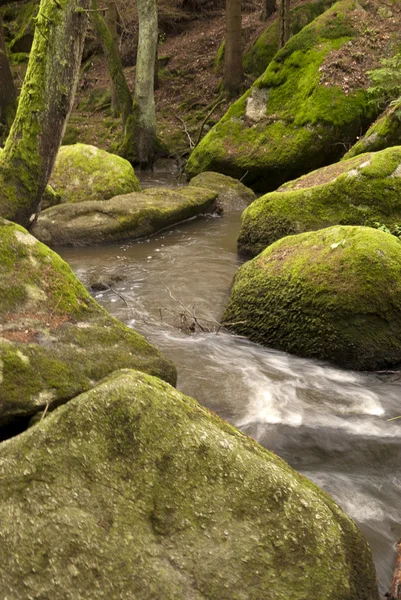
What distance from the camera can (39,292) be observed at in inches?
199

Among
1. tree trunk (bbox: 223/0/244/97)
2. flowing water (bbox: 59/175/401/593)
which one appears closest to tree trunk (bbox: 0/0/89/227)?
flowing water (bbox: 59/175/401/593)

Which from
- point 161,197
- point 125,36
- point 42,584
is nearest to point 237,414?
point 42,584

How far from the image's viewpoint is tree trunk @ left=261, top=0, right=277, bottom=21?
23.7m

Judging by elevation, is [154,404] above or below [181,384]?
above

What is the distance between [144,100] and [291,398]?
42.0 ft

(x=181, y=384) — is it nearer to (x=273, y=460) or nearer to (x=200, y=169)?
(x=273, y=460)

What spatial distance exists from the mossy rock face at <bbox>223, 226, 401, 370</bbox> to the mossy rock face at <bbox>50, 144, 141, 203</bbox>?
6.47m

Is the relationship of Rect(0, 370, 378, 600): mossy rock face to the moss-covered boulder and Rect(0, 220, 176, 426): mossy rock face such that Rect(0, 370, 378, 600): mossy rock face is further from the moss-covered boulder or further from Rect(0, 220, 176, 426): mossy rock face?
the moss-covered boulder

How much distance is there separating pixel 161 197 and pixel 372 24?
329 inches

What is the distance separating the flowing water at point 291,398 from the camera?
459 cm

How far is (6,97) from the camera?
1897cm

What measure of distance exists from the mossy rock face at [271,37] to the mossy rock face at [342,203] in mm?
12642

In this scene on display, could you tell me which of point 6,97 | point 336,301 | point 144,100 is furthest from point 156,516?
point 6,97

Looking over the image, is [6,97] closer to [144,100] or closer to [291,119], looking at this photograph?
[144,100]
